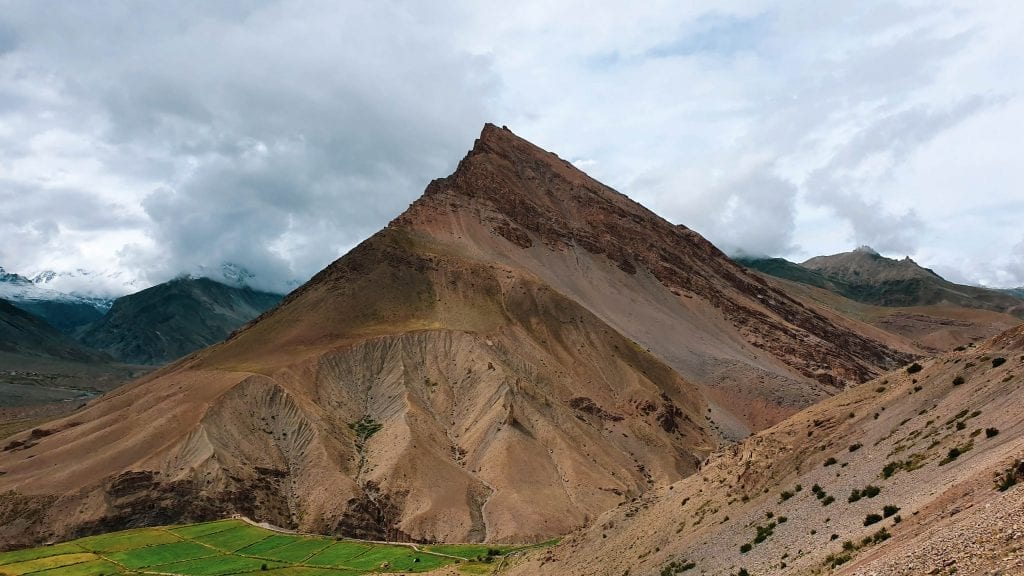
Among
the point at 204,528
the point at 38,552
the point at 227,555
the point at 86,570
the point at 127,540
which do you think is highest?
the point at 38,552

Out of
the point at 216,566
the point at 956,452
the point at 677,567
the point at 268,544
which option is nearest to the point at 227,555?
the point at 216,566

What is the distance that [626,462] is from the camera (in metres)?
104

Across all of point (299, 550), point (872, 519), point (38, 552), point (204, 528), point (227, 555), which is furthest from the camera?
point (204, 528)

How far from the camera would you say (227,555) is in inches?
2835

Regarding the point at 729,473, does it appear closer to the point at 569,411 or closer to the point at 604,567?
the point at 604,567

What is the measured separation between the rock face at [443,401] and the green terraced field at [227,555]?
594 cm

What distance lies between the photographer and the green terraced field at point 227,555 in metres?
67.0

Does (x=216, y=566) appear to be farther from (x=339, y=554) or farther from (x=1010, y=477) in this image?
(x=1010, y=477)

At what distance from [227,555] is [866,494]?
202 feet

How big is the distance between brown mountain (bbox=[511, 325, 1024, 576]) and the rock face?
41988mm

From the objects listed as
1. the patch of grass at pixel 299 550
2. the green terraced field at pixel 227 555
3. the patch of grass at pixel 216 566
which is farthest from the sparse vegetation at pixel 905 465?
the patch of grass at pixel 299 550

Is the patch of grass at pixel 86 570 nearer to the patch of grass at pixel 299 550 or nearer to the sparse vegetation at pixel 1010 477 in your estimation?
the patch of grass at pixel 299 550

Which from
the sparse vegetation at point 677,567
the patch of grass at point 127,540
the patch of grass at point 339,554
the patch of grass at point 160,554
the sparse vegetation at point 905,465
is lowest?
the sparse vegetation at point 677,567

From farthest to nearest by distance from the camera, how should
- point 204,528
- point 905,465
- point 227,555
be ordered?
point 204,528, point 227,555, point 905,465
